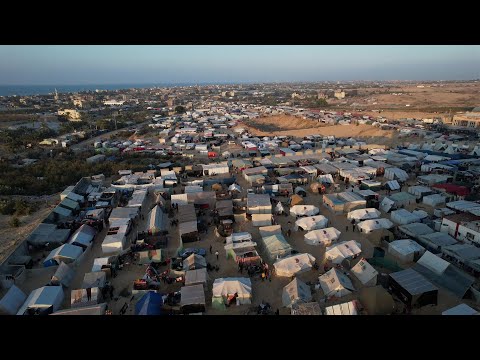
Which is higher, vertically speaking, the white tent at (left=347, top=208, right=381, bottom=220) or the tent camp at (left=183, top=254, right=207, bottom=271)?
the white tent at (left=347, top=208, right=381, bottom=220)

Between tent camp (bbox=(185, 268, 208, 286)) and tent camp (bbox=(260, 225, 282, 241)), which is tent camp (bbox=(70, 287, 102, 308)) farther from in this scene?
tent camp (bbox=(260, 225, 282, 241))

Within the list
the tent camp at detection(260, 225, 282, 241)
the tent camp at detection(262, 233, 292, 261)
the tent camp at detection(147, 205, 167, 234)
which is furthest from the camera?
the tent camp at detection(147, 205, 167, 234)

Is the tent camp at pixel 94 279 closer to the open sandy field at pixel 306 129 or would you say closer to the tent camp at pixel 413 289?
the tent camp at pixel 413 289

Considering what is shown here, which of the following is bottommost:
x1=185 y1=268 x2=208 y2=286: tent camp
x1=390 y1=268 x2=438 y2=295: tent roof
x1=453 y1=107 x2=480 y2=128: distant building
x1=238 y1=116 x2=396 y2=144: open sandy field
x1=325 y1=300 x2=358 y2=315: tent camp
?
x1=238 y1=116 x2=396 y2=144: open sandy field

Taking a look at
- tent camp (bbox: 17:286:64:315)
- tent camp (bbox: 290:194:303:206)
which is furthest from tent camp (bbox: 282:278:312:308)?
tent camp (bbox: 17:286:64:315)

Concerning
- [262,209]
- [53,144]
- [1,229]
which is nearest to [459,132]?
[262,209]

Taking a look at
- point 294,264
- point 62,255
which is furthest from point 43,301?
point 294,264
